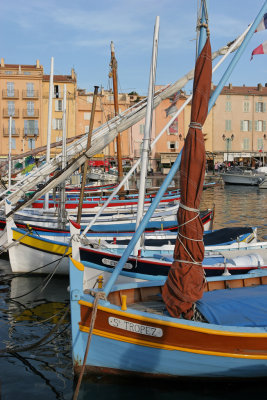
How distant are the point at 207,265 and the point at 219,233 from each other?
4737 millimetres

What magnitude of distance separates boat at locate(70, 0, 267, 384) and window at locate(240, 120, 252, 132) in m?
79.0

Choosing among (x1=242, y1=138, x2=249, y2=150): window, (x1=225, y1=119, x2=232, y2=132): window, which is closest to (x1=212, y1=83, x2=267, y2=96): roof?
(x1=225, y1=119, x2=232, y2=132): window

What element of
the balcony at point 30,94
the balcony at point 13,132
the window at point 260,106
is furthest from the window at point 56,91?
the window at point 260,106

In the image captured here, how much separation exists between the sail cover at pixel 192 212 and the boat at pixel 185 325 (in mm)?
17

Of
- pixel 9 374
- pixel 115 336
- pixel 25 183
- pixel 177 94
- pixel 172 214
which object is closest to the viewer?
pixel 115 336

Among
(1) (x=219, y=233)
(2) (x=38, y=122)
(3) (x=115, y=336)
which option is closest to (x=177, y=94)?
(1) (x=219, y=233)

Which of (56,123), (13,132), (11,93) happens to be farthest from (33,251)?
(11,93)

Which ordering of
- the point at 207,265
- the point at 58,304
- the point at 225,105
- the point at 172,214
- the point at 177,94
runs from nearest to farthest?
the point at 207,265, the point at 58,304, the point at 177,94, the point at 172,214, the point at 225,105

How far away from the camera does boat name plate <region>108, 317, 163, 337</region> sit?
321 inches

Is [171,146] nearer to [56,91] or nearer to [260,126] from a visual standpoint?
[260,126]

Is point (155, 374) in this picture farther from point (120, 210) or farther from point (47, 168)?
point (120, 210)

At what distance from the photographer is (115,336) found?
27.3 feet

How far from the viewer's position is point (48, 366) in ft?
32.7

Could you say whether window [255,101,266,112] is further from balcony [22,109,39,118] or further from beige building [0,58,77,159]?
balcony [22,109,39,118]
